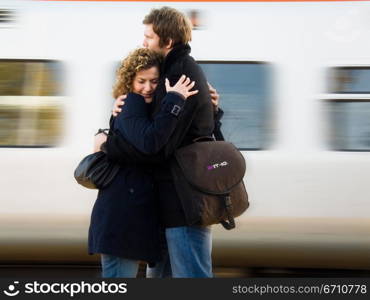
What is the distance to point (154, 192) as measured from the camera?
261cm

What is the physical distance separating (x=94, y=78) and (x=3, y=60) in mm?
655

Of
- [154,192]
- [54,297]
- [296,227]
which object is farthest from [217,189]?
[296,227]

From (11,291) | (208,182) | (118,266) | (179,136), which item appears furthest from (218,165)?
(11,291)

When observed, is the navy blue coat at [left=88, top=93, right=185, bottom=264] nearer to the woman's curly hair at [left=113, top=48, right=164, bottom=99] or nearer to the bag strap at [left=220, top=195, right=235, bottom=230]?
the woman's curly hair at [left=113, top=48, right=164, bottom=99]

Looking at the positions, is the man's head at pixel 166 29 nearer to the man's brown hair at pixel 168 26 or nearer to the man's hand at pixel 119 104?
the man's brown hair at pixel 168 26

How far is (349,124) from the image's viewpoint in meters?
4.48

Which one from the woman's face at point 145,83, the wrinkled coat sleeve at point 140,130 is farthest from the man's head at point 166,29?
the wrinkled coat sleeve at point 140,130

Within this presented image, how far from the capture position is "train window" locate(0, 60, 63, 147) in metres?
4.55

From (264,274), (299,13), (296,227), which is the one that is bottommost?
(264,274)

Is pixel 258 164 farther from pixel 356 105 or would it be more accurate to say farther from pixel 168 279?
pixel 168 279

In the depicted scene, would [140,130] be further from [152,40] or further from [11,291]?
[11,291]

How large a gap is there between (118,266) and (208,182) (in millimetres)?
499

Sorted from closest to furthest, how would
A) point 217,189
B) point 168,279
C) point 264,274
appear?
point 217,189 < point 168,279 < point 264,274

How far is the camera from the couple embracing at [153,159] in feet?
8.25
